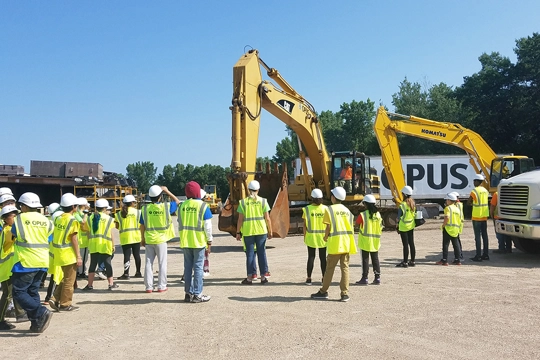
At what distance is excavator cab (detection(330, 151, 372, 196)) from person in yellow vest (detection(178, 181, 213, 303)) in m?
10.8

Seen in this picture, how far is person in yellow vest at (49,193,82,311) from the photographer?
6.71 m

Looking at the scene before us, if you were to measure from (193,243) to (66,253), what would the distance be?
1.86 meters

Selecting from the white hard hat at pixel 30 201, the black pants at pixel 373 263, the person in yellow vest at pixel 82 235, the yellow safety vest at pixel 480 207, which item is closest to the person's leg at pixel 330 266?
the black pants at pixel 373 263

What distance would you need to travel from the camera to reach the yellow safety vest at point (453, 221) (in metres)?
10.2

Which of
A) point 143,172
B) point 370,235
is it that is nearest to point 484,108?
point 370,235

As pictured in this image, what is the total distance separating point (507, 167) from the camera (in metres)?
17.2

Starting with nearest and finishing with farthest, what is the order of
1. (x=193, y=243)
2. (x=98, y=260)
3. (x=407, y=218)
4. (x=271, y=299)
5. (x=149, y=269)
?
(x=193, y=243) → (x=271, y=299) → (x=149, y=269) → (x=98, y=260) → (x=407, y=218)

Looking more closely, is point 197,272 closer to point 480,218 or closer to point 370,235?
point 370,235

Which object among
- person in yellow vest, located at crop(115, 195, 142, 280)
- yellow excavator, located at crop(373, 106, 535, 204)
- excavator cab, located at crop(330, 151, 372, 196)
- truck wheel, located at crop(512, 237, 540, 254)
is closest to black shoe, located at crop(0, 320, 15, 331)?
person in yellow vest, located at crop(115, 195, 142, 280)

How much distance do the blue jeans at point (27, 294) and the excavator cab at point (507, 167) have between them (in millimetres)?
16257

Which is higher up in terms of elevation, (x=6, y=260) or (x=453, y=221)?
(x=453, y=221)

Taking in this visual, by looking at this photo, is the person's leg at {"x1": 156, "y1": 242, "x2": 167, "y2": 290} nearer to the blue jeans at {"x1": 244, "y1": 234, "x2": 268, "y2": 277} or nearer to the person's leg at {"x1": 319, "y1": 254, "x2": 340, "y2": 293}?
the blue jeans at {"x1": 244, "y1": 234, "x2": 268, "y2": 277}

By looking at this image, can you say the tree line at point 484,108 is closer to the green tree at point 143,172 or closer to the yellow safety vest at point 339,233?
the yellow safety vest at point 339,233

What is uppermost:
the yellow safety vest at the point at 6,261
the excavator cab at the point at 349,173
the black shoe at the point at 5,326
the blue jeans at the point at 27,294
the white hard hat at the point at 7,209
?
the excavator cab at the point at 349,173
